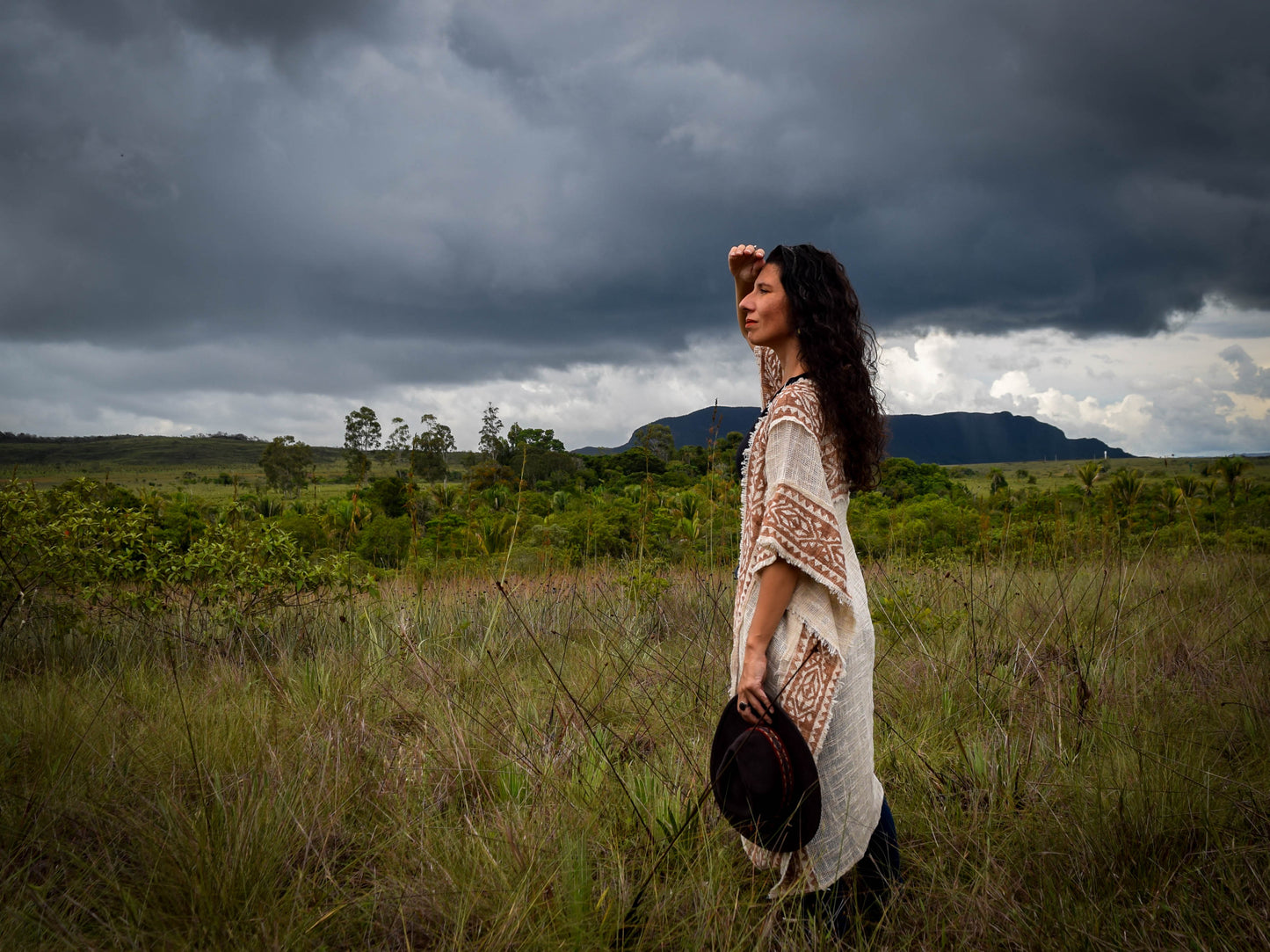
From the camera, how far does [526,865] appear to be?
206 cm

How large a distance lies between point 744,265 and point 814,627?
1.24m

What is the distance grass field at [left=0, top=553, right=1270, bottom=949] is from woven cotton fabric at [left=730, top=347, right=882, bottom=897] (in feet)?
0.90

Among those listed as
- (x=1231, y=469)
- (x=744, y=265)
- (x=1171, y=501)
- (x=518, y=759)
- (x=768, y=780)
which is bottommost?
(x=518, y=759)

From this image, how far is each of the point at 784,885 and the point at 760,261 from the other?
1.93m

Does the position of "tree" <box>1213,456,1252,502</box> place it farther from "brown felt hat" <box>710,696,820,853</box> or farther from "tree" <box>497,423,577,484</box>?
"tree" <box>497,423,577,484</box>

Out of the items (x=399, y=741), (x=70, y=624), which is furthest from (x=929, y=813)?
(x=70, y=624)

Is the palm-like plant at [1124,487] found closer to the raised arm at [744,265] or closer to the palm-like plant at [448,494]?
the palm-like plant at [448,494]

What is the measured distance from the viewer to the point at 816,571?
1.80 meters

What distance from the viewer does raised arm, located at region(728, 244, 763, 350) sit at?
7.63 feet

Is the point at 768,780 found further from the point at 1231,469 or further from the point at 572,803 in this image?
the point at 1231,469

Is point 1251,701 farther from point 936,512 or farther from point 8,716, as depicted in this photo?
point 936,512

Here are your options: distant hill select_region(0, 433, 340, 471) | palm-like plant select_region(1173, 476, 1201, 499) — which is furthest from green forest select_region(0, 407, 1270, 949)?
distant hill select_region(0, 433, 340, 471)

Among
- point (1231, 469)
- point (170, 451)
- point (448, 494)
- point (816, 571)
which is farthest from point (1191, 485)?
point (170, 451)

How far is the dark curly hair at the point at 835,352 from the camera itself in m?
1.98
